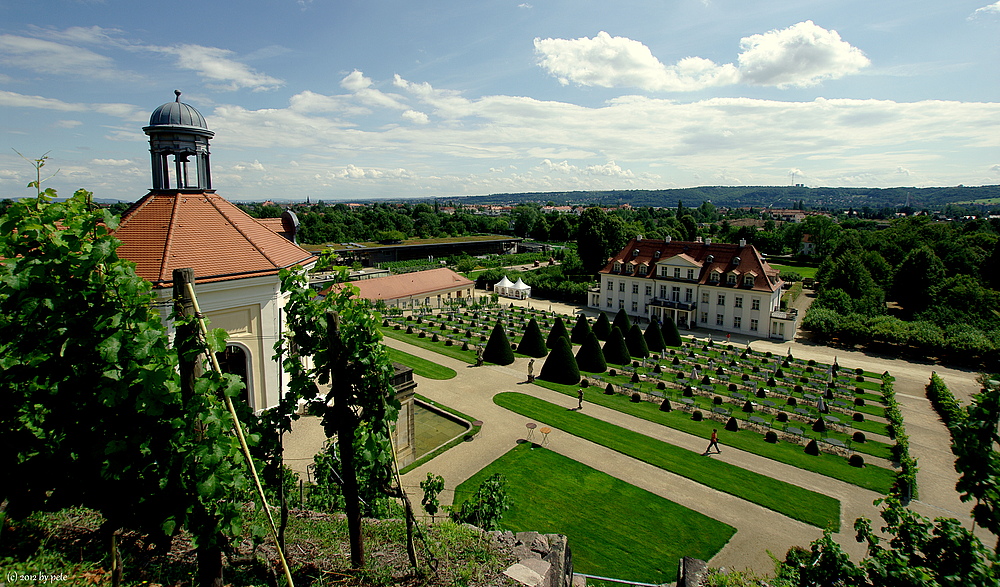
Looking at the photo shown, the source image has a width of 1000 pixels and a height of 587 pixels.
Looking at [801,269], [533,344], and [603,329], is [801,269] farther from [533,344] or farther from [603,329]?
[533,344]

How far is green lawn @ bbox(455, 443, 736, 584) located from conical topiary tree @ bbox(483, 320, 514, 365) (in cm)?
1296

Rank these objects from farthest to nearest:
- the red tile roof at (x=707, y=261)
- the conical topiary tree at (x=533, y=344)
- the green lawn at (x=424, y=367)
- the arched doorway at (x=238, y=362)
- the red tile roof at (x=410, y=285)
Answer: the red tile roof at (x=410, y=285) → the red tile roof at (x=707, y=261) → the conical topiary tree at (x=533, y=344) → the green lawn at (x=424, y=367) → the arched doorway at (x=238, y=362)

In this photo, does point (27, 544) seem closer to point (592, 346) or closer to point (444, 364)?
point (444, 364)

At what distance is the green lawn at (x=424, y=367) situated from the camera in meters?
29.7

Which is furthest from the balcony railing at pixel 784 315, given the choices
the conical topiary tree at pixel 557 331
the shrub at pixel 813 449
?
the shrub at pixel 813 449

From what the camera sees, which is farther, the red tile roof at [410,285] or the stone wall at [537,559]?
the red tile roof at [410,285]

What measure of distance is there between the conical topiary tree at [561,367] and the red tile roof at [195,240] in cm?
1580

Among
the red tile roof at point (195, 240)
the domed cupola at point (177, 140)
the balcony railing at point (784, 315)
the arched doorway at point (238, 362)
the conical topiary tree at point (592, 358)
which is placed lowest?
the conical topiary tree at point (592, 358)

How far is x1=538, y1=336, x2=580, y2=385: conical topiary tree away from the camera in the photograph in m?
28.4

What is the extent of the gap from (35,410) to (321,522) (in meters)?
6.25

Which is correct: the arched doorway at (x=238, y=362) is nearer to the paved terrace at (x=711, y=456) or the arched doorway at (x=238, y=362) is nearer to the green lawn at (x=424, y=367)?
the paved terrace at (x=711, y=456)

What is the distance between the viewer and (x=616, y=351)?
3253 centimetres

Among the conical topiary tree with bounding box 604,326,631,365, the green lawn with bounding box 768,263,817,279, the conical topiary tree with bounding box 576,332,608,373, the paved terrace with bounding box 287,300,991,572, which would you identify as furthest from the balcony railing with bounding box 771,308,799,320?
the green lawn with bounding box 768,263,817,279

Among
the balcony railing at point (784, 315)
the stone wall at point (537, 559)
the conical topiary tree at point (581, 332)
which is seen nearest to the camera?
the stone wall at point (537, 559)
